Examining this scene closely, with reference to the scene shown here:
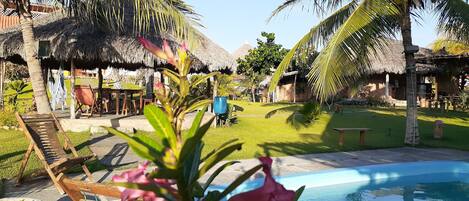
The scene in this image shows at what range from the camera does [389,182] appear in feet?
22.8

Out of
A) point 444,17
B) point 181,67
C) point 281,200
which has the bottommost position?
point 281,200

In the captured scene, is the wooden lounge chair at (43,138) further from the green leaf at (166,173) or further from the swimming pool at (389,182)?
the green leaf at (166,173)

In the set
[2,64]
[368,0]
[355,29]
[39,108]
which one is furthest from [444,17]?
[2,64]

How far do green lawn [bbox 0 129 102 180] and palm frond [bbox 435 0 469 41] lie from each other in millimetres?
7192

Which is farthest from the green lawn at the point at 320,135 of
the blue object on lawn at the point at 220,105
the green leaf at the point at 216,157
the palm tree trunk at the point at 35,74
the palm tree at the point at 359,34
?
the green leaf at the point at 216,157

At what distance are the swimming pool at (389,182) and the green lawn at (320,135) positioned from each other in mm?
1776

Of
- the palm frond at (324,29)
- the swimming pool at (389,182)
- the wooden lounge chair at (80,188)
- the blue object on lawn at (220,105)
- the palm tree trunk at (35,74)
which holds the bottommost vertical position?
the swimming pool at (389,182)

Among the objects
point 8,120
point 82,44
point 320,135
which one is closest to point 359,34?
point 320,135

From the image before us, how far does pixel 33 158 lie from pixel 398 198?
5798 mm

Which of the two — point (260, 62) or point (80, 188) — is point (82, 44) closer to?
point (80, 188)

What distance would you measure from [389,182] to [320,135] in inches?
185

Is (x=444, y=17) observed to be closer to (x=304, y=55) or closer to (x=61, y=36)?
(x=304, y=55)

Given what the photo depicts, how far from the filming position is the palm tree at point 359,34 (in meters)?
A: 7.69

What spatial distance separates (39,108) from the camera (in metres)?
8.11
